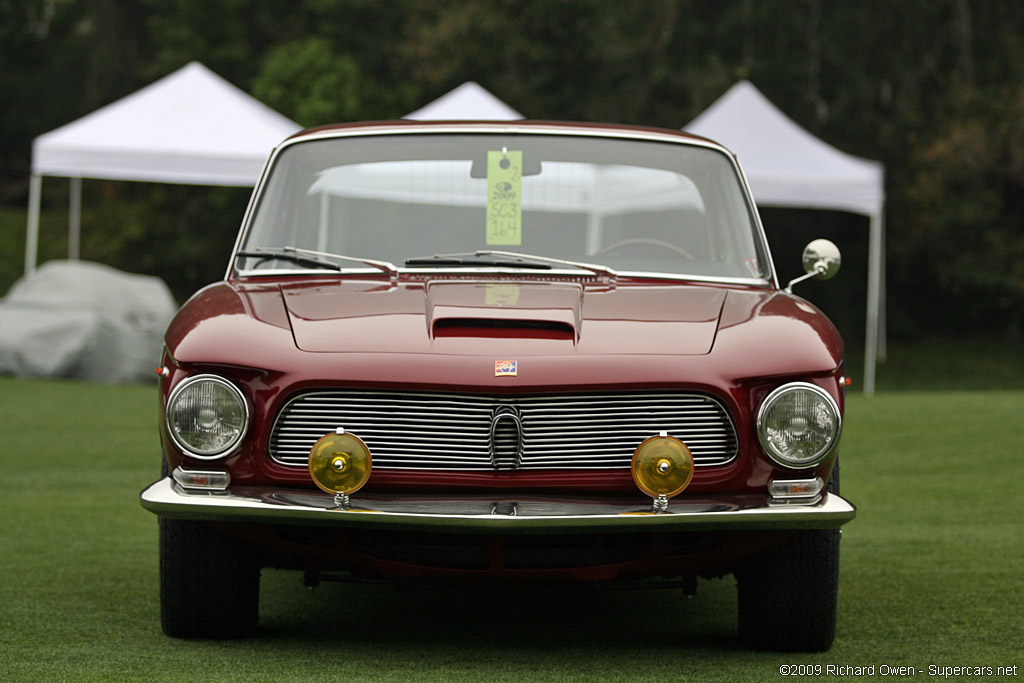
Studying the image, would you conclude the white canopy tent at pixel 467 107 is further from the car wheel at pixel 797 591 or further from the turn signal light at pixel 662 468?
the turn signal light at pixel 662 468

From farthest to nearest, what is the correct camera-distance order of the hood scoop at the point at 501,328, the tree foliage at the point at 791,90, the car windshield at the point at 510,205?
the tree foliage at the point at 791,90, the car windshield at the point at 510,205, the hood scoop at the point at 501,328

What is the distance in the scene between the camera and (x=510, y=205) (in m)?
4.70

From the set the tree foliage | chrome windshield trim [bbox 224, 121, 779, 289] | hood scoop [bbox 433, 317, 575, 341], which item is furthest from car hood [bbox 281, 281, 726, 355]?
the tree foliage

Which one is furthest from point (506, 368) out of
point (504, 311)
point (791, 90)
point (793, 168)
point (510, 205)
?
point (791, 90)

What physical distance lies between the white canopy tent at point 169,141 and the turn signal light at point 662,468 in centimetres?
1264

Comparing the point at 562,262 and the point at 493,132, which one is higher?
the point at 493,132

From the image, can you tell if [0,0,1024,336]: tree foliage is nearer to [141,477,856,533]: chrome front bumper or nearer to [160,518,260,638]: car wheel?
[141,477,856,533]: chrome front bumper

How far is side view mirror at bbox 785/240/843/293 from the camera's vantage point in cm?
466

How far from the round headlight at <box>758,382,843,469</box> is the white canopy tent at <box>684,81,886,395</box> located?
1230 cm

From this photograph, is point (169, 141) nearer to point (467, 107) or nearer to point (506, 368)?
point (467, 107)

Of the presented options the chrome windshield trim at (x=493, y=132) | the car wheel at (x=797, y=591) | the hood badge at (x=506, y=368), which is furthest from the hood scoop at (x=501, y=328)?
the chrome windshield trim at (x=493, y=132)

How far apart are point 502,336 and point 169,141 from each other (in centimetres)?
1295

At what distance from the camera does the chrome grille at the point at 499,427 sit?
11.7ft

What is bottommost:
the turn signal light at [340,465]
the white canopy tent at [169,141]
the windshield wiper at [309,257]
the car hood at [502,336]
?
the turn signal light at [340,465]
